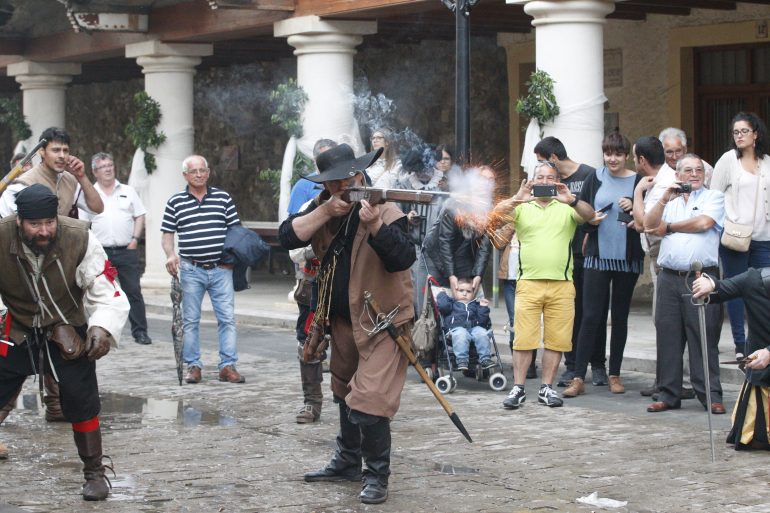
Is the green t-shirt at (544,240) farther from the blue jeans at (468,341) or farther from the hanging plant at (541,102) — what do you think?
the hanging plant at (541,102)

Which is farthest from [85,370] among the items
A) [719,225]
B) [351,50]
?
[351,50]

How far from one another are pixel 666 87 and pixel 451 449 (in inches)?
376

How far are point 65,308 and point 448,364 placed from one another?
430 centimetres

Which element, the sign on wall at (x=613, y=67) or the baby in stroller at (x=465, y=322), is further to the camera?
the sign on wall at (x=613, y=67)

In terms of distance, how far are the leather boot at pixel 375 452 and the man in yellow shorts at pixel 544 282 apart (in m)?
2.94

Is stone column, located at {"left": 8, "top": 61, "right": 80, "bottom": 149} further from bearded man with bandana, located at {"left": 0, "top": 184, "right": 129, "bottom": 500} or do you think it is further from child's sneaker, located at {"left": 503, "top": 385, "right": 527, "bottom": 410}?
bearded man with bandana, located at {"left": 0, "top": 184, "right": 129, "bottom": 500}

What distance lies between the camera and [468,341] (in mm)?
11086

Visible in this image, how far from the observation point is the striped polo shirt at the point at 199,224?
37.8 ft

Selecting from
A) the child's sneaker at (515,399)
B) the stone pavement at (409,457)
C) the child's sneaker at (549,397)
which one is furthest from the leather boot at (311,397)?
the child's sneaker at (549,397)

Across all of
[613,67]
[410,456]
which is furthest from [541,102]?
[410,456]

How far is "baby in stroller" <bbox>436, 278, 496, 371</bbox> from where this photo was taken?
11.0 metres

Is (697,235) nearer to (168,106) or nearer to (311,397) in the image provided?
(311,397)

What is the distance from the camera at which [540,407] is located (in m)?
10.1

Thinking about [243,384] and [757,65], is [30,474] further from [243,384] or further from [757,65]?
[757,65]
